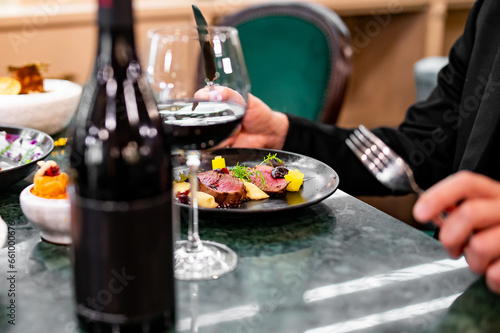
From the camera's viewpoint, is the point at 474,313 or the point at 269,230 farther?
the point at 269,230

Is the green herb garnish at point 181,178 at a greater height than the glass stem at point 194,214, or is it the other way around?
the glass stem at point 194,214

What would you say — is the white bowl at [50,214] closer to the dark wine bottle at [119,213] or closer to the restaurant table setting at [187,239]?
the restaurant table setting at [187,239]

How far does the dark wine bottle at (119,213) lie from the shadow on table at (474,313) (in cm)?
27

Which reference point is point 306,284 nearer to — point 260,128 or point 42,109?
point 260,128

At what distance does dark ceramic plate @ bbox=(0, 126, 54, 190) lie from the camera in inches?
32.9

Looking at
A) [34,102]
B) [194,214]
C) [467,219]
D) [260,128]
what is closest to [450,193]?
[467,219]

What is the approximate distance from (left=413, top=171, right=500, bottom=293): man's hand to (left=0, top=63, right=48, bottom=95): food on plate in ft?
3.10

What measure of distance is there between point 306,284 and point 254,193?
26cm

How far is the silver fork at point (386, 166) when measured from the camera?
0.72m

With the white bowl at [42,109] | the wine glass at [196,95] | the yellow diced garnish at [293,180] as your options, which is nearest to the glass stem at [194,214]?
the wine glass at [196,95]

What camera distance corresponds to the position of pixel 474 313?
0.58m

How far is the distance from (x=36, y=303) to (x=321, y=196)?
0.39 m

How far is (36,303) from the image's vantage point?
59 cm

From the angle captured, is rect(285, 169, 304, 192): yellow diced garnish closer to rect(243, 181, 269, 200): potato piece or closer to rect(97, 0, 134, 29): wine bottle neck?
rect(243, 181, 269, 200): potato piece
